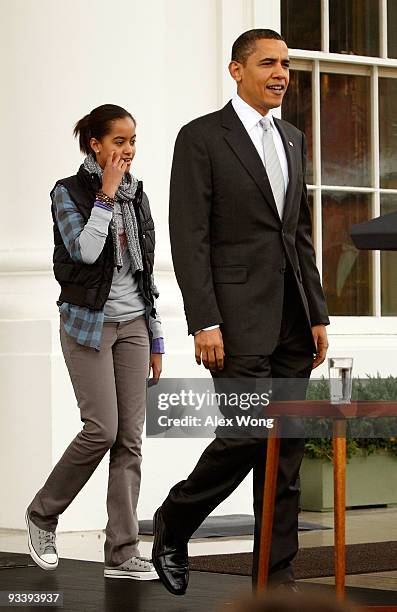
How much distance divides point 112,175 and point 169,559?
1515 millimetres

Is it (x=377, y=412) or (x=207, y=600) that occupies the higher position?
(x=377, y=412)

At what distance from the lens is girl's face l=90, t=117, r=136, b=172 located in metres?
5.20

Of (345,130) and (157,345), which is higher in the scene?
(345,130)

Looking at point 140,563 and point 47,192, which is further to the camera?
point 47,192

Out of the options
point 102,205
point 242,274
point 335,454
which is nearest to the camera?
point 335,454

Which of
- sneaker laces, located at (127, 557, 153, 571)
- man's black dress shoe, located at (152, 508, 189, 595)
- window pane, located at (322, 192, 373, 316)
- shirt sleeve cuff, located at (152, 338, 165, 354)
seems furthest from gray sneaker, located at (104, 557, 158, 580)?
window pane, located at (322, 192, 373, 316)

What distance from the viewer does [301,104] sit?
8906 mm

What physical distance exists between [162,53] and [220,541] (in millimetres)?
2695

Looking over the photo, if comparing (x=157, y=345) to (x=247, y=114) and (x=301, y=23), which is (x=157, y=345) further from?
(x=301, y=23)

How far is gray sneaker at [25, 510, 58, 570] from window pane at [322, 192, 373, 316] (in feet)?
13.3

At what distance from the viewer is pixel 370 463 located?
8156 millimetres

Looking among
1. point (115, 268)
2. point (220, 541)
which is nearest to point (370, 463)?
point (220, 541)

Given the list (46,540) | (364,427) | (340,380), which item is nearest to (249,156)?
(340,380)

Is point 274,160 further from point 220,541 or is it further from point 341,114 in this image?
point 341,114
